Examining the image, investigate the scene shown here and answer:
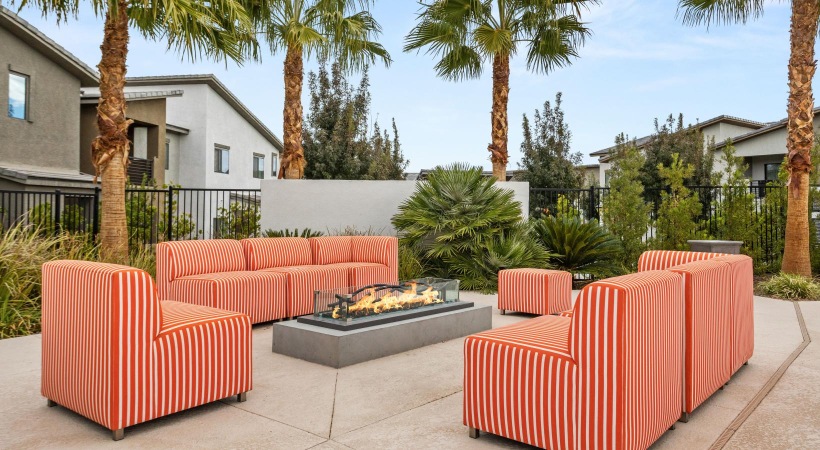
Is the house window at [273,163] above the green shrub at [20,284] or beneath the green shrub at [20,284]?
above

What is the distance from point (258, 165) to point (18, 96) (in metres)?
13.1

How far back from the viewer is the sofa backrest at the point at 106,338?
357 cm

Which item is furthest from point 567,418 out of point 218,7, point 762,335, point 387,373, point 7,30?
point 7,30

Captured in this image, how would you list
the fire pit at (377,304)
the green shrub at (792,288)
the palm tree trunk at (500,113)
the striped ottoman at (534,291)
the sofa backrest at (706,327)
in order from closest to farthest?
the sofa backrest at (706,327)
the fire pit at (377,304)
the striped ottoman at (534,291)
the green shrub at (792,288)
the palm tree trunk at (500,113)

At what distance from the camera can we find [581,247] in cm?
1091

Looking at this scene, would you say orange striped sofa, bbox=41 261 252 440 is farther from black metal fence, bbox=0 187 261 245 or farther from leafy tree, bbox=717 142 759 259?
leafy tree, bbox=717 142 759 259

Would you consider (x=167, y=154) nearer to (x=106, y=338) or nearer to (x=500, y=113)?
(x=500, y=113)

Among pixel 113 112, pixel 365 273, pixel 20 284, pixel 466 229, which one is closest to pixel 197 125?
pixel 113 112

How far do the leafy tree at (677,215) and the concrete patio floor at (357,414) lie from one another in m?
6.44

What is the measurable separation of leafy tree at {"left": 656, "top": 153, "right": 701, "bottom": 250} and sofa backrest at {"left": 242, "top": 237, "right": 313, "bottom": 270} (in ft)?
24.4

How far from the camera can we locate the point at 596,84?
17.1m

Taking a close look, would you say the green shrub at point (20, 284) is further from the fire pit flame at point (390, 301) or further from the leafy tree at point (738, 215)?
the leafy tree at point (738, 215)

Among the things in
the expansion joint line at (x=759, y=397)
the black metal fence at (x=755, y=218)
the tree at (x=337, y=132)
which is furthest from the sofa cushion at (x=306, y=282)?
the tree at (x=337, y=132)

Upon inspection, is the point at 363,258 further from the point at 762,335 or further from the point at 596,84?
the point at 596,84
